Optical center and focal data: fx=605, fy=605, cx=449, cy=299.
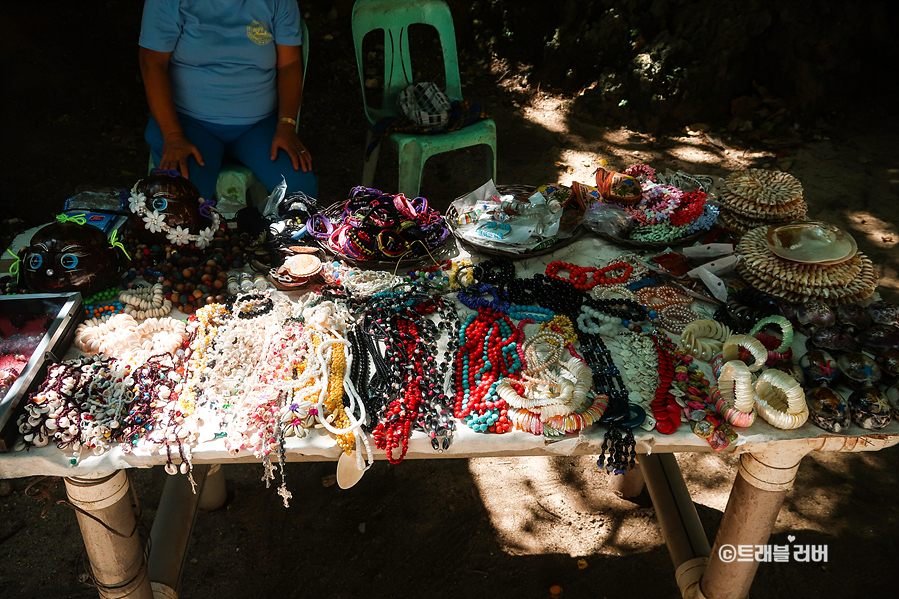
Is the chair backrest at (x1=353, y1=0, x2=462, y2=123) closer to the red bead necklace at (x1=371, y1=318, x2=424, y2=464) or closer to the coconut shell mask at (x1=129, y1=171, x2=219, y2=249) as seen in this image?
the coconut shell mask at (x1=129, y1=171, x2=219, y2=249)

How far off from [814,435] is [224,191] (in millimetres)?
3120

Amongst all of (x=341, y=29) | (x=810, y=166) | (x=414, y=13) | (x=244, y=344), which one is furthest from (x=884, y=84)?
(x=244, y=344)

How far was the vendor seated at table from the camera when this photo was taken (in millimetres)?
3242

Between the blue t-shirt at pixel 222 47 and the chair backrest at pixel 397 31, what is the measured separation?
1.05 m

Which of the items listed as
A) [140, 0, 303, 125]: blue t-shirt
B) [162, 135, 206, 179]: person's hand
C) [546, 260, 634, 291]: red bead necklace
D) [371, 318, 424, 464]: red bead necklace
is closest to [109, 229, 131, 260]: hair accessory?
[162, 135, 206, 179]: person's hand

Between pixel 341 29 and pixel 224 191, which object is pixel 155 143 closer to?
pixel 224 191

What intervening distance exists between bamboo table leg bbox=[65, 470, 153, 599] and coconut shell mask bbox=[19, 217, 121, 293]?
2.17 feet

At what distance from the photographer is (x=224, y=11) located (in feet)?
10.8

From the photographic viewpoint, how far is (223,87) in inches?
135

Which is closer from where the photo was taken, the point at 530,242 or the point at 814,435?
the point at 814,435

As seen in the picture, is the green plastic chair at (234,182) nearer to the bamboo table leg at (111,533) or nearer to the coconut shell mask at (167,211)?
the coconut shell mask at (167,211)

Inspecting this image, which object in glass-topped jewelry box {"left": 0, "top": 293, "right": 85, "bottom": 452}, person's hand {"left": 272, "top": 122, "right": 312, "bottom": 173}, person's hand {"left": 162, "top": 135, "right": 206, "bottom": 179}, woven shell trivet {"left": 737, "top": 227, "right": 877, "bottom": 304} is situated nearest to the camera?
glass-topped jewelry box {"left": 0, "top": 293, "right": 85, "bottom": 452}

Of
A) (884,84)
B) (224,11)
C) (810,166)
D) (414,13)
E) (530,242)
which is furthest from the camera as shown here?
(884,84)

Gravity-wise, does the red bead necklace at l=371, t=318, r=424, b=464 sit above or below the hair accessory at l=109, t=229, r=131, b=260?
below
